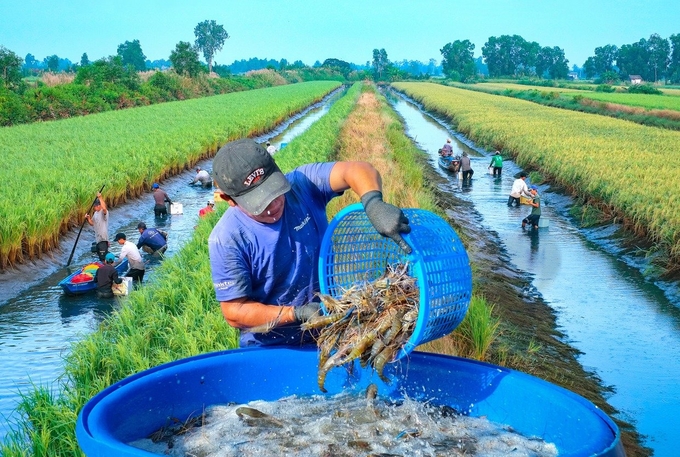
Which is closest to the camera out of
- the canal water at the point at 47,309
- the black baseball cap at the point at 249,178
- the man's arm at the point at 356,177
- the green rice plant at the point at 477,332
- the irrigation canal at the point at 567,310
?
the black baseball cap at the point at 249,178

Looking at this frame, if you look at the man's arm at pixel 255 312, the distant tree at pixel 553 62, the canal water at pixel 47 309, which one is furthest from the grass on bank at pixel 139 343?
the distant tree at pixel 553 62

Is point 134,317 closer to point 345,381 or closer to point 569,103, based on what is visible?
point 345,381

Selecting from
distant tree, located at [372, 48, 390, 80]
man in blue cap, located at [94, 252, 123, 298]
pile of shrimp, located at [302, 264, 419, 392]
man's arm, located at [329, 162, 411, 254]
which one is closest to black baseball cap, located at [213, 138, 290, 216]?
man's arm, located at [329, 162, 411, 254]

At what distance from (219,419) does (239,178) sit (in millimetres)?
894

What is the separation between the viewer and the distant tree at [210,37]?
113 meters

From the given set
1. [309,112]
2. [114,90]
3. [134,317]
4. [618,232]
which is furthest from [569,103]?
[134,317]

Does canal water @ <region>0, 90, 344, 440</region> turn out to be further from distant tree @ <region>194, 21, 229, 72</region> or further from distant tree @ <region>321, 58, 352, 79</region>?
distant tree @ <region>321, 58, 352, 79</region>

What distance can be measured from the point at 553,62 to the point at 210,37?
63.2 m

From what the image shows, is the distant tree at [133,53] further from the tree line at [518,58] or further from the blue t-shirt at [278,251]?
the blue t-shirt at [278,251]

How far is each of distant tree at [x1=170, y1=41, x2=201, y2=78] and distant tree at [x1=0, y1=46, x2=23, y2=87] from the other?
79.3 feet

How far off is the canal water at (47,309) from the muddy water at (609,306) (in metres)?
4.35

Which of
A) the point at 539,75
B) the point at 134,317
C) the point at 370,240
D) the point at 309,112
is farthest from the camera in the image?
the point at 539,75

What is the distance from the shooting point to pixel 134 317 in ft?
19.9

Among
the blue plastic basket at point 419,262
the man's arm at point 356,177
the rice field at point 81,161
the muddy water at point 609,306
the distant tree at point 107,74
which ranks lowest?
the muddy water at point 609,306
